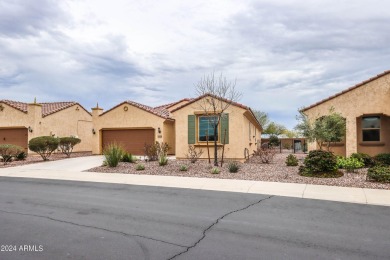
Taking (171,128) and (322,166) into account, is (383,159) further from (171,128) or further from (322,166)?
(171,128)

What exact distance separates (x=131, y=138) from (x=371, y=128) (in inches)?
658

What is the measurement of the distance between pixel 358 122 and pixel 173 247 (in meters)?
16.9

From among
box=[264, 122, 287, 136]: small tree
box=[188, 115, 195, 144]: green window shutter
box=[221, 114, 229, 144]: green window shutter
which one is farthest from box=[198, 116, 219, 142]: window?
box=[264, 122, 287, 136]: small tree

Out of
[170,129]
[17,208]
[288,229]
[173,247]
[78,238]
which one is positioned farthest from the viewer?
[170,129]

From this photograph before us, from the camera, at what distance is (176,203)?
8.39 m

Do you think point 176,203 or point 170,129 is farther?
point 170,129

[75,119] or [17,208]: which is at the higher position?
[75,119]

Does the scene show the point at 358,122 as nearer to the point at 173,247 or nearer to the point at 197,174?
the point at 197,174

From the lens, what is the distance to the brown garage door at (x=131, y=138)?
78.0 ft

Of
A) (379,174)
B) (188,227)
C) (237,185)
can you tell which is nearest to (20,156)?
(237,185)

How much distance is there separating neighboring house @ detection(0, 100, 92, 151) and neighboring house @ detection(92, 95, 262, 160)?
15.0 ft

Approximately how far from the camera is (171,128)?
81.9 feet

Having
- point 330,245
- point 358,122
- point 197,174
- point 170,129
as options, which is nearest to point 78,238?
point 330,245

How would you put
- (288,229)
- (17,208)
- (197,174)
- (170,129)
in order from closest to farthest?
(288,229)
(17,208)
(197,174)
(170,129)
